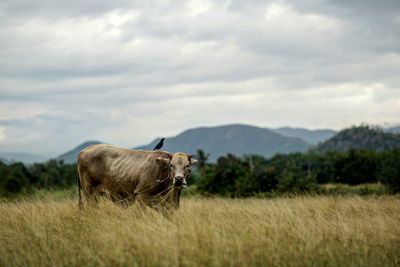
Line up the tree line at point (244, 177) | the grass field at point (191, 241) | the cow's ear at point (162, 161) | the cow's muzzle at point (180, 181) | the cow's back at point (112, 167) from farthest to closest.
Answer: the tree line at point (244, 177)
the cow's back at point (112, 167)
the cow's ear at point (162, 161)
the cow's muzzle at point (180, 181)
the grass field at point (191, 241)

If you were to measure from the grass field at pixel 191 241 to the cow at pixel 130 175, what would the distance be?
1663 mm

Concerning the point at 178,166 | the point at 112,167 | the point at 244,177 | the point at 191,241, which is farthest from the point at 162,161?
the point at 244,177

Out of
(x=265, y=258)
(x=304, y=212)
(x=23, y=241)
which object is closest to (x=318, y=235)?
(x=265, y=258)

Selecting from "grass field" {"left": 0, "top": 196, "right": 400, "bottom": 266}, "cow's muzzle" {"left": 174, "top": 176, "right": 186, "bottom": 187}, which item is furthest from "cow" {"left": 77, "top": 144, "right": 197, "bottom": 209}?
"grass field" {"left": 0, "top": 196, "right": 400, "bottom": 266}

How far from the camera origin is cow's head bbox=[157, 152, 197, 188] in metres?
12.5

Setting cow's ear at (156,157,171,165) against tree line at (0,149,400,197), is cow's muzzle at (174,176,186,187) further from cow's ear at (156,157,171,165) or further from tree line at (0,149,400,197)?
tree line at (0,149,400,197)

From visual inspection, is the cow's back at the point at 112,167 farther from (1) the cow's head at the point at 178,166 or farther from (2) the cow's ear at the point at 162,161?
(1) the cow's head at the point at 178,166

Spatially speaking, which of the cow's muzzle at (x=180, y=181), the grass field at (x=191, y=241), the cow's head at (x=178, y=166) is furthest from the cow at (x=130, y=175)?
the grass field at (x=191, y=241)

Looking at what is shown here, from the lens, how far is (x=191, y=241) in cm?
870

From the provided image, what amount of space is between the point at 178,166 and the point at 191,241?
4.19m

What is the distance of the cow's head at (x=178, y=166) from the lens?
40.9 ft

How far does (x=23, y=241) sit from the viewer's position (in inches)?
382

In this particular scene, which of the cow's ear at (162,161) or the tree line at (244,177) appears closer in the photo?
the cow's ear at (162,161)

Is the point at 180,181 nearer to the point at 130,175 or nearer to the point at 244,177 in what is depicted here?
the point at 130,175
